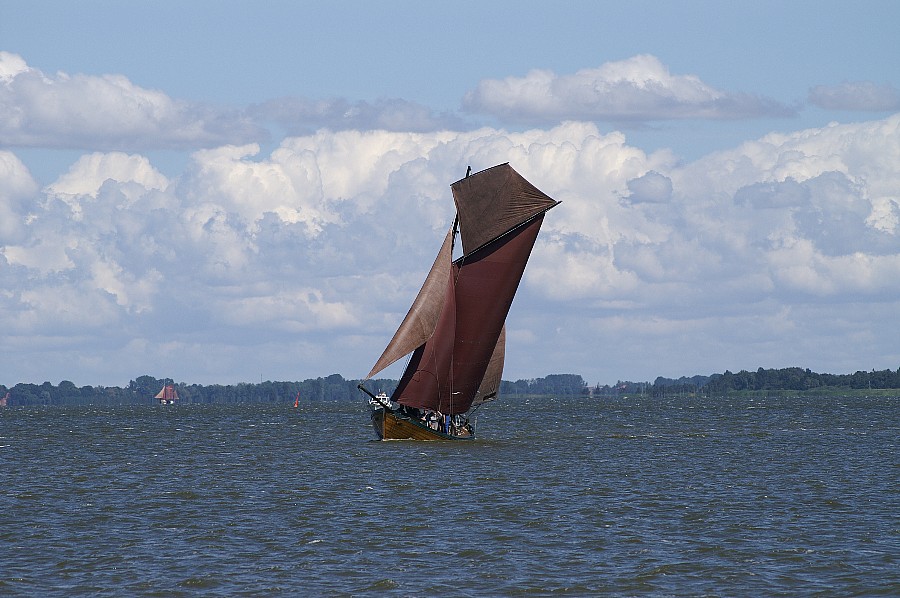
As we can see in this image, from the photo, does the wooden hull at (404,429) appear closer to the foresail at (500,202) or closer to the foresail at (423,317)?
the foresail at (423,317)

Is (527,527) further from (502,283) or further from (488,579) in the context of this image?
(502,283)

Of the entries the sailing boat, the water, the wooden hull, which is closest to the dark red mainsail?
the sailing boat

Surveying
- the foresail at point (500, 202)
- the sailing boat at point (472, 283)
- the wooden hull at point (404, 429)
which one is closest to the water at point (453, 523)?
the wooden hull at point (404, 429)

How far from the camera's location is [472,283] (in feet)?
229

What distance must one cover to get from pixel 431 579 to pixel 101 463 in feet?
134

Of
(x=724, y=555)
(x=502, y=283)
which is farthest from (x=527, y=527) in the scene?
(x=502, y=283)

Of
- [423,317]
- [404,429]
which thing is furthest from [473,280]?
[404,429]

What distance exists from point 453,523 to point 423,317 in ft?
97.5

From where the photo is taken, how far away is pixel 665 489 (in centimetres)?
5012

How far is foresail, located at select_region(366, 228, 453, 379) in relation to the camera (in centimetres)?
6919

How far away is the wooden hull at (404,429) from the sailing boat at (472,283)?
3.43 meters

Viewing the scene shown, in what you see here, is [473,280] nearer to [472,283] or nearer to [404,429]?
[472,283]

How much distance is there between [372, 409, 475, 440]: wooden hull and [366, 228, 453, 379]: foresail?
19.8 ft

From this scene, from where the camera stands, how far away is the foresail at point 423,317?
6919 cm
